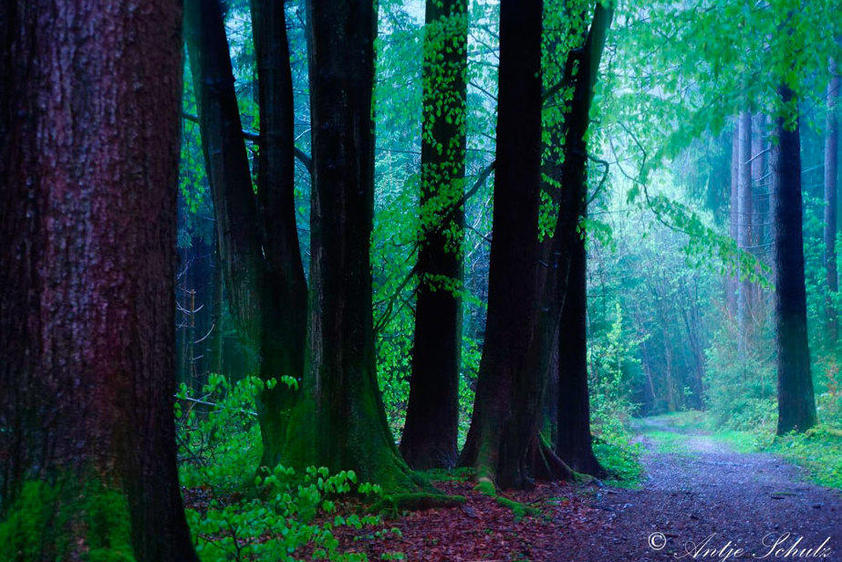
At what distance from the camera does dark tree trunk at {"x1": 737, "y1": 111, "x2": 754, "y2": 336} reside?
80.2 ft

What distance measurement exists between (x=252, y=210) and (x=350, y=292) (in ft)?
6.22

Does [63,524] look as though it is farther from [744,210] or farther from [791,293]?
[744,210]

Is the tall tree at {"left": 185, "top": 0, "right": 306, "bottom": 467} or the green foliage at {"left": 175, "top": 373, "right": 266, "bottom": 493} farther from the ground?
the tall tree at {"left": 185, "top": 0, "right": 306, "bottom": 467}

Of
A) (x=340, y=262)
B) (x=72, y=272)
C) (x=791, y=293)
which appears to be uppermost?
(x=791, y=293)

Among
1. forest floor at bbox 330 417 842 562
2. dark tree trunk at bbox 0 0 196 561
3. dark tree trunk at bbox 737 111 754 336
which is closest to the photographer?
dark tree trunk at bbox 0 0 196 561

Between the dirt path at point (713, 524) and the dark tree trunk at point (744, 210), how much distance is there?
13947 millimetres

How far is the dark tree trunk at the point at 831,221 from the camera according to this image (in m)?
22.9

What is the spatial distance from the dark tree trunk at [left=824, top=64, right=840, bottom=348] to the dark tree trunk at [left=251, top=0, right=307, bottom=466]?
20.8 meters

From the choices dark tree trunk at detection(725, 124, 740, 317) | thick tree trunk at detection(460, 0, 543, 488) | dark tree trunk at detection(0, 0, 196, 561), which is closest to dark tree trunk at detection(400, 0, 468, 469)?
thick tree trunk at detection(460, 0, 543, 488)

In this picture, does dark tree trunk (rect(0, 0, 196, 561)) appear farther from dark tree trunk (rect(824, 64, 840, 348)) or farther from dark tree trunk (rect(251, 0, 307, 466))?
dark tree trunk (rect(824, 64, 840, 348))

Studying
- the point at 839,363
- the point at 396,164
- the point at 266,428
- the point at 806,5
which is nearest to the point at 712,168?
the point at 839,363

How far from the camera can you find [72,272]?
3051 mm

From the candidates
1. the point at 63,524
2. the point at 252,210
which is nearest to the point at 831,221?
the point at 252,210

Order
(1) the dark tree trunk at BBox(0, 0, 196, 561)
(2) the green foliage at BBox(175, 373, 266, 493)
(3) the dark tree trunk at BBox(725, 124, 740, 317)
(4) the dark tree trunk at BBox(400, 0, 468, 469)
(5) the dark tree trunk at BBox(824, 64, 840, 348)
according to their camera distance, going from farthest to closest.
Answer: (3) the dark tree trunk at BBox(725, 124, 740, 317) < (5) the dark tree trunk at BBox(824, 64, 840, 348) < (4) the dark tree trunk at BBox(400, 0, 468, 469) < (2) the green foliage at BBox(175, 373, 266, 493) < (1) the dark tree trunk at BBox(0, 0, 196, 561)
